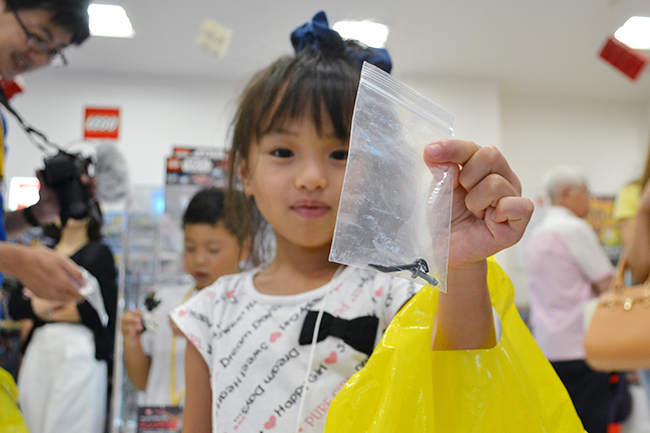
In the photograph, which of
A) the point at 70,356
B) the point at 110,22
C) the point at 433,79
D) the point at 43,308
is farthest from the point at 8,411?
the point at 433,79

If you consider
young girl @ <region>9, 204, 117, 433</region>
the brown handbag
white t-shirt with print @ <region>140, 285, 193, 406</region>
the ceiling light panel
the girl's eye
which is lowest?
young girl @ <region>9, 204, 117, 433</region>

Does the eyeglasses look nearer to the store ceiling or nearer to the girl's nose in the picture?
the girl's nose

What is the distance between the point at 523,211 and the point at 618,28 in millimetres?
3878

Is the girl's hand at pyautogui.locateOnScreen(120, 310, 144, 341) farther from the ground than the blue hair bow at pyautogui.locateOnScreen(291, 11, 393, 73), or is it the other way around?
the blue hair bow at pyautogui.locateOnScreen(291, 11, 393, 73)

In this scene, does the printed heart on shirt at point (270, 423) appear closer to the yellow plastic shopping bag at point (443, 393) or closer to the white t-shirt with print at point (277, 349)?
the white t-shirt with print at point (277, 349)

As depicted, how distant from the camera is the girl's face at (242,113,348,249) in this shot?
653mm

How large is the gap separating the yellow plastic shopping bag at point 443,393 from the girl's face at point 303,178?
211 millimetres

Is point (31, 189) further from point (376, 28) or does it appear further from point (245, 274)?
point (245, 274)

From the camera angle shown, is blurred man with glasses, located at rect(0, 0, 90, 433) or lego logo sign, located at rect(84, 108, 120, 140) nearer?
blurred man with glasses, located at rect(0, 0, 90, 433)

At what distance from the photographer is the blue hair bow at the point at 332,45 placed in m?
0.74

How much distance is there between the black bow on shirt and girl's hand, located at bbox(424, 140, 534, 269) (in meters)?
0.23

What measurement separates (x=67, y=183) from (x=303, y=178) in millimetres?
836

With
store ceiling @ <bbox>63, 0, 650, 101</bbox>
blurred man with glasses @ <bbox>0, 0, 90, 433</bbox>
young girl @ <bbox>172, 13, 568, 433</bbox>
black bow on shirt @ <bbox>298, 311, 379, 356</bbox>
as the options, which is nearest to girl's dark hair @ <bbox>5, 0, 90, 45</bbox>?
blurred man with glasses @ <bbox>0, 0, 90, 433</bbox>

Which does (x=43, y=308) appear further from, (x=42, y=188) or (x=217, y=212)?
(x=217, y=212)
